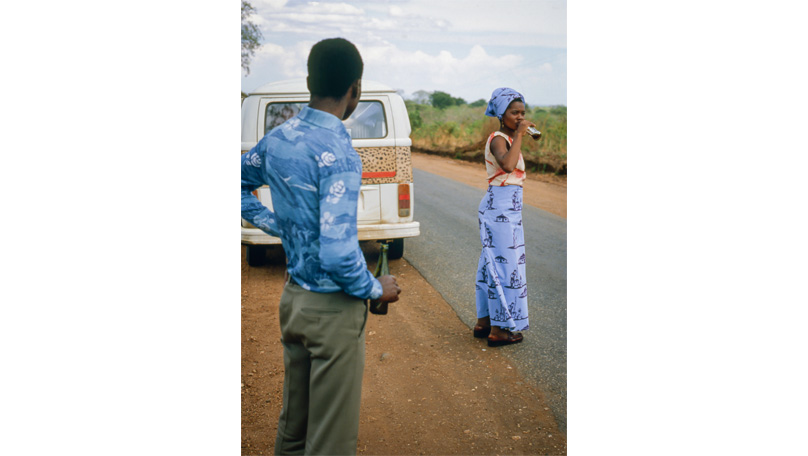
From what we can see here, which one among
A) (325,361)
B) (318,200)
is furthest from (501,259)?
(318,200)

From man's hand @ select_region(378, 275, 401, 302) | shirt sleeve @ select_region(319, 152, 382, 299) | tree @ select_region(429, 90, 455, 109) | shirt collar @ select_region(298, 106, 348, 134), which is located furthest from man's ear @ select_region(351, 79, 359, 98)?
tree @ select_region(429, 90, 455, 109)

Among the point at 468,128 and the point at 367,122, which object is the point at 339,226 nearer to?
the point at 367,122

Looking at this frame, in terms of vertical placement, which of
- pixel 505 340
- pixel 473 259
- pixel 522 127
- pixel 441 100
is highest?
pixel 441 100

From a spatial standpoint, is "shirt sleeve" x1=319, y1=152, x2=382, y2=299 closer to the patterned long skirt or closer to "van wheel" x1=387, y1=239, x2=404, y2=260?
"van wheel" x1=387, y1=239, x2=404, y2=260

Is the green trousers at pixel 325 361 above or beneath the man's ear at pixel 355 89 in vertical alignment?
beneath

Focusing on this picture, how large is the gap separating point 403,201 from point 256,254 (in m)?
0.80

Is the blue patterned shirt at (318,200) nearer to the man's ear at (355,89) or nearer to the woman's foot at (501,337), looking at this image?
the man's ear at (355,89)

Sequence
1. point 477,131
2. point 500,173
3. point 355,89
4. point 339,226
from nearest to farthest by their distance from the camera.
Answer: point 339,226, point 355,89, point 500,173, point 477,131

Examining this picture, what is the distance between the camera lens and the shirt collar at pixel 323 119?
200cm

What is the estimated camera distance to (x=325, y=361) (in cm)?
210

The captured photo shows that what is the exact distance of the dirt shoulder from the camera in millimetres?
2973

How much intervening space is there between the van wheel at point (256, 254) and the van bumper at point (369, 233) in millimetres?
25

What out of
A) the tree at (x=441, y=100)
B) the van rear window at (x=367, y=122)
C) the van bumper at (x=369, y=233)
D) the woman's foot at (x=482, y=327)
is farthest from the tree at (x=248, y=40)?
the woman's foot at (x=482, y=327)
